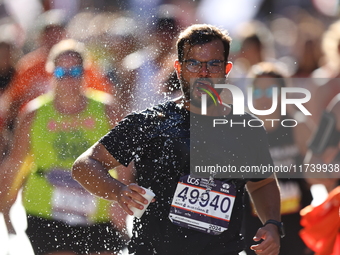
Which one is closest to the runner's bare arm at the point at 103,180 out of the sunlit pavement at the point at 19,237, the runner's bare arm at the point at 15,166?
the runner's bare arm at the point at 15,166

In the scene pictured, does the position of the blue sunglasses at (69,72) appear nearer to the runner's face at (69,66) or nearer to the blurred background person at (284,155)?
the runner's face at (69,66)

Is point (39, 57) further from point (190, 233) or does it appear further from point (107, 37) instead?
point (190, 233)

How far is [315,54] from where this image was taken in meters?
8.66

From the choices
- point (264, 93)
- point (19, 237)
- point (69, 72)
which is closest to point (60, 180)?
point (69, 72)

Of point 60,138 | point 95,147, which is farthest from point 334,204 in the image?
point 60,138

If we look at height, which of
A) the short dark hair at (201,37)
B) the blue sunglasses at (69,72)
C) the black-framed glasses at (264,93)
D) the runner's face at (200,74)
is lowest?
the black-framed glasses at (264,93)

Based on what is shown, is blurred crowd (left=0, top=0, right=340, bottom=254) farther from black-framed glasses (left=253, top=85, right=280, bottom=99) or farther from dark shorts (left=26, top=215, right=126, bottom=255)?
dark shorts (left=26, top=215, right=126, bottom=255)

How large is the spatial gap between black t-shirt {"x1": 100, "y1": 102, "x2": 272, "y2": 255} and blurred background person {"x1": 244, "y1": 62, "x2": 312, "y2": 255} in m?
1.62

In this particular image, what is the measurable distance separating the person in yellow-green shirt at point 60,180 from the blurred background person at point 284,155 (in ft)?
3.64

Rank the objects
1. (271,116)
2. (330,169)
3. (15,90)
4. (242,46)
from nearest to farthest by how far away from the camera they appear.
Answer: (330,169) → (271,116) → (15,90) → (242,46)

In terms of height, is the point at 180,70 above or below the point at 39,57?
above

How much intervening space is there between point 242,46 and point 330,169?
261 centimetres

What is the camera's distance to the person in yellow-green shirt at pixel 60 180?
497 cm

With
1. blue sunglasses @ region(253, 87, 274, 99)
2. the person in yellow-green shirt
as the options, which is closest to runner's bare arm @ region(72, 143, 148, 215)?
the person in yellow-green shirt
